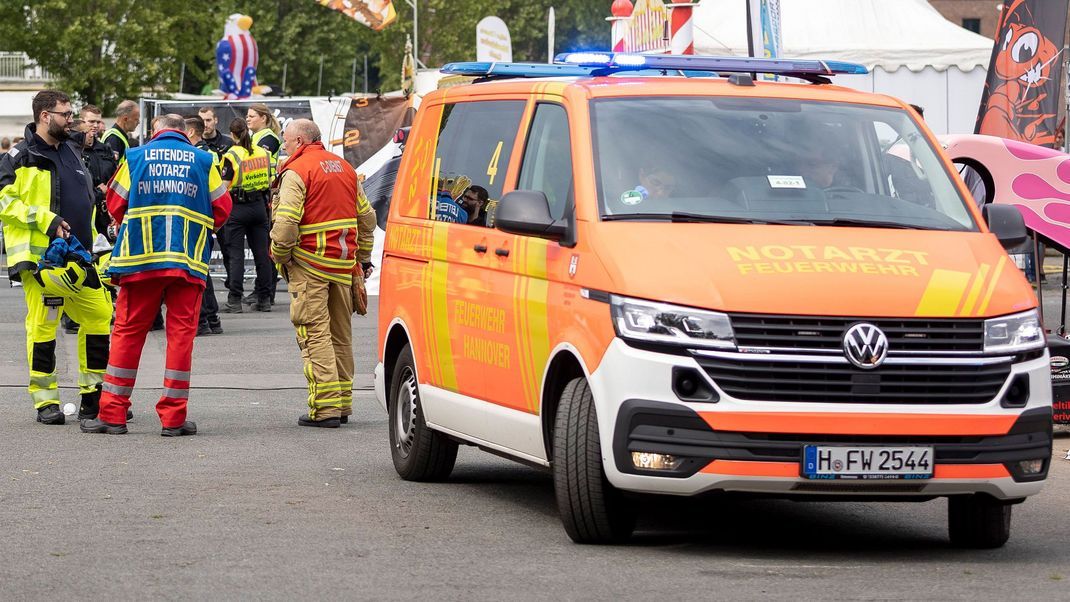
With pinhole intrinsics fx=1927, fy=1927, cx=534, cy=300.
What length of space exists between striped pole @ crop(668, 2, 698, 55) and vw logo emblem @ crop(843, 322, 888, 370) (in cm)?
1369

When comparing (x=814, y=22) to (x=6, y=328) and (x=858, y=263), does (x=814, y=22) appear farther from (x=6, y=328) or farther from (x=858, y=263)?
(x=858, y=263)

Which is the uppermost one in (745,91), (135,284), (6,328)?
(745,91)

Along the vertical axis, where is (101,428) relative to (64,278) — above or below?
below

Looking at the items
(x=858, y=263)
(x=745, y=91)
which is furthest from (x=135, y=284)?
(x=858, y=263)

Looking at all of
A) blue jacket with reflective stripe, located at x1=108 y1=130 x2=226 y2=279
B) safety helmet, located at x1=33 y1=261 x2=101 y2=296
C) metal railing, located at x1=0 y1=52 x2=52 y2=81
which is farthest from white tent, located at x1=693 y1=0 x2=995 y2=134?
metal railing, located at x1=0 y1=52 x2=52 y2=81

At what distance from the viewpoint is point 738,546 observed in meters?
7.54

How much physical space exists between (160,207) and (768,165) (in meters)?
4.38

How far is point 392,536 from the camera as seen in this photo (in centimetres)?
767

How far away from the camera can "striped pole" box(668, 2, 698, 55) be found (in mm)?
20312

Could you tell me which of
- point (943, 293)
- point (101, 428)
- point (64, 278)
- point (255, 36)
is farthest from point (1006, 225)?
point (255, 36)

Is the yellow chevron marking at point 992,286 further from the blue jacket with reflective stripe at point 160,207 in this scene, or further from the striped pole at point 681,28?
the striped pole at point 681,28

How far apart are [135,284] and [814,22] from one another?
1838cm

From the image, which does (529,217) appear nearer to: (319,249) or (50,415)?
(319,249)

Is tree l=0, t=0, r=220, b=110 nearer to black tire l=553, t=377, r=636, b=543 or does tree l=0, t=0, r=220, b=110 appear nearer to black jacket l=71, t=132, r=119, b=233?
black jacket l=71, t=132, r=119, b=233
